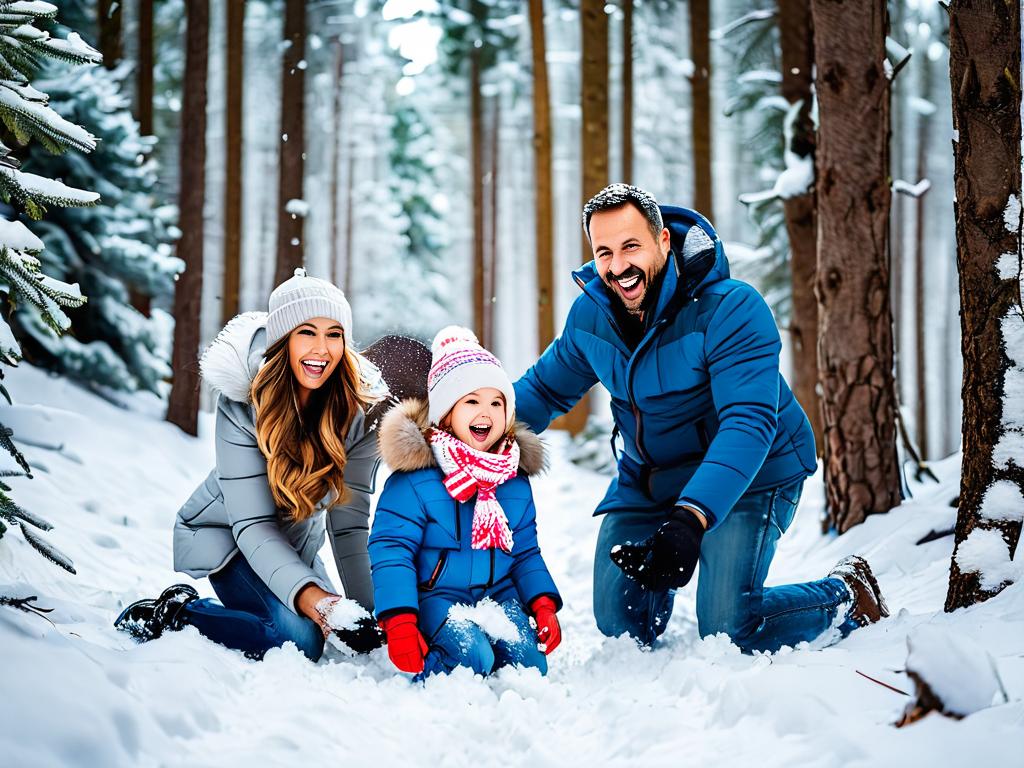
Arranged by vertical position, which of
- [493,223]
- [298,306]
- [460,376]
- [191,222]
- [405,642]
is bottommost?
[405,642]

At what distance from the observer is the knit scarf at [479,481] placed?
10.5ft

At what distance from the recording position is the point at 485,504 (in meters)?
3.21

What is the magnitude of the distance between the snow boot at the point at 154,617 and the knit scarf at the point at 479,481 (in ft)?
3.82

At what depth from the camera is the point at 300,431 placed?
343 cm

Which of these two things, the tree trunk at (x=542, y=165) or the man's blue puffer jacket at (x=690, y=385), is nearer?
the man's blue puffer jacket at (x=690, y=385)

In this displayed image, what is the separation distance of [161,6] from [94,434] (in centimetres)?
1082

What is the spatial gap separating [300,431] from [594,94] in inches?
348

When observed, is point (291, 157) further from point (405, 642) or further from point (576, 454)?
point (405, 642)

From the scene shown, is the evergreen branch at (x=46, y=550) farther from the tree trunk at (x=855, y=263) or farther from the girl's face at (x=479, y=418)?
the tree trunk at (x=855, y=263)

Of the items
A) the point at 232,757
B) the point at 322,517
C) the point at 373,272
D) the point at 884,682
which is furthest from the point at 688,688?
the point at 373,272

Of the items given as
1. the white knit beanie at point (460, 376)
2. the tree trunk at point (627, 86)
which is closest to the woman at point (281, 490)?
the white knit beanie at point (460, 376)

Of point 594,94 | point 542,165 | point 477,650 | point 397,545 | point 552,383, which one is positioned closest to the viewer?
point 477,650

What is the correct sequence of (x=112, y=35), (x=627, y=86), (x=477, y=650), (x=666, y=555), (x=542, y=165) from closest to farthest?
(x=666, y=555), (x=477, y=650), (x=112, y=35), (x=542, y=165), (x=627, y=86)

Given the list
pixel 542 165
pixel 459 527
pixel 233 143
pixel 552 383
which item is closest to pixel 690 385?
pixel 552 383
